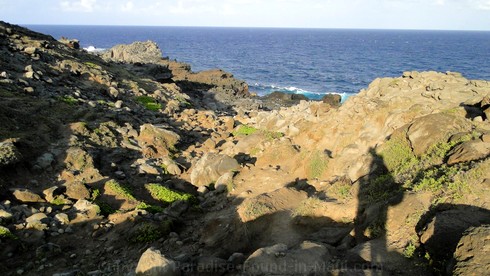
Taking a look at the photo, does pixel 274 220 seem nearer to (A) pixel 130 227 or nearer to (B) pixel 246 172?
(A) pixel 130 227

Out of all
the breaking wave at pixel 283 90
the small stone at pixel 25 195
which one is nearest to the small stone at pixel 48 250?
the small stone at pixel 25 195

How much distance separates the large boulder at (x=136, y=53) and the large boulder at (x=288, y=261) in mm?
59508

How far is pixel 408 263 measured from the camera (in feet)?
24.7

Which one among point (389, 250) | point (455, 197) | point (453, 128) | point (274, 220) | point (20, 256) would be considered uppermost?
point (453, 128)

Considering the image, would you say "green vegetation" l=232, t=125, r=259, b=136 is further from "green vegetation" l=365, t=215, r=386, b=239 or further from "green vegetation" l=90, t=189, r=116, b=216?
"green vegetation" l=365, t=215, r=386, b=239

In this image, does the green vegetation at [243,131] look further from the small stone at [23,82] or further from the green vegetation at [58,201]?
the green vegetation at [58,201]

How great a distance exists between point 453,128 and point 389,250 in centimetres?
591

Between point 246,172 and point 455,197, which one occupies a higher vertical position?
point 455,197

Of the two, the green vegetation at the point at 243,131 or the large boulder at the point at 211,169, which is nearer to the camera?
the large boulder at the point at 211,169

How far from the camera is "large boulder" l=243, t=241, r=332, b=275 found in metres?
7.57

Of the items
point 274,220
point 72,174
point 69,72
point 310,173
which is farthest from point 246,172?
point 69,72

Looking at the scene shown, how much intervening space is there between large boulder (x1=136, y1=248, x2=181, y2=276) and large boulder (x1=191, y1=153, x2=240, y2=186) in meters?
8.82

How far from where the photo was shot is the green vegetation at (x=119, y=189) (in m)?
15.2

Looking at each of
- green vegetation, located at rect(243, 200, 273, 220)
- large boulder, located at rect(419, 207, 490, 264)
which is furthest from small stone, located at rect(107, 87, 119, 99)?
large boulder, located at rect(419, 207, 490, 264)
